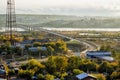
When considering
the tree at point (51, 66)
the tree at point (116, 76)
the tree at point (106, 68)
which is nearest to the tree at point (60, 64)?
the tree at point (51, 66)

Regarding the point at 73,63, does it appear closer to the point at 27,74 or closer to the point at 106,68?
the point at 106,68

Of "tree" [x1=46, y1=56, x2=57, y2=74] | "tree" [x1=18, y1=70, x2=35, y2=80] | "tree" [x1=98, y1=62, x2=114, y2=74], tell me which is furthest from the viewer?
"tree" [x1=98, y1=62, x2=114, y2=74]

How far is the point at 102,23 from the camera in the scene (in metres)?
41.5

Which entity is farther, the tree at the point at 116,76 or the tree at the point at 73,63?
the tree at the point at 73,63

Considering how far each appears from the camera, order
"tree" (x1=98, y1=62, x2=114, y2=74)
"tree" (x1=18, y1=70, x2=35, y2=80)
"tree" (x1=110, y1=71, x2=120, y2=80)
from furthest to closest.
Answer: "tree" (x1=98, y1=62, x2=114, y2=74) → "tree" (x1=18, y1=70, x2=35, y2=80) → "tree" (x1=110, y1=71, x2=120, y2=80)

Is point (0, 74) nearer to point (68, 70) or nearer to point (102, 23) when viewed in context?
point (68, 70)

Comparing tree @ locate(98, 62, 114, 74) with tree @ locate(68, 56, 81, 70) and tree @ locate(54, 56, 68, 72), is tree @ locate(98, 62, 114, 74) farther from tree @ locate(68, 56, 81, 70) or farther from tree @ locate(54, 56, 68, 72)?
tree @ locate(54, 56, 68, 72)

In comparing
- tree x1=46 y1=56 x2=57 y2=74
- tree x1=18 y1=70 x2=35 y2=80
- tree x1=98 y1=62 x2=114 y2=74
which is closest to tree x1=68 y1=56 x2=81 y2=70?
tree x1=46 y1=56 x2=57 y2=74

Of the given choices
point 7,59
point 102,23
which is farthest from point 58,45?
point 102,23

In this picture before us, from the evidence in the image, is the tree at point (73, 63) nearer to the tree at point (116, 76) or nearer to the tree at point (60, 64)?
the tree at point (60, 64)

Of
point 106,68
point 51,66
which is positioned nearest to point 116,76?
point 106,68

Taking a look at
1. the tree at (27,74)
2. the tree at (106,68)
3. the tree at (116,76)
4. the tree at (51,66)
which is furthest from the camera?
the tree at (106,68)

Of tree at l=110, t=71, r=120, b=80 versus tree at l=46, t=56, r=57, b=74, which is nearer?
tree at l=110, t=71, r=120, b=80

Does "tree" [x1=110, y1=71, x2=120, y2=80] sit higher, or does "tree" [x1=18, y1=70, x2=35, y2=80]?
"tree" [x1=110, y1=71, x2=120, y2=80]
